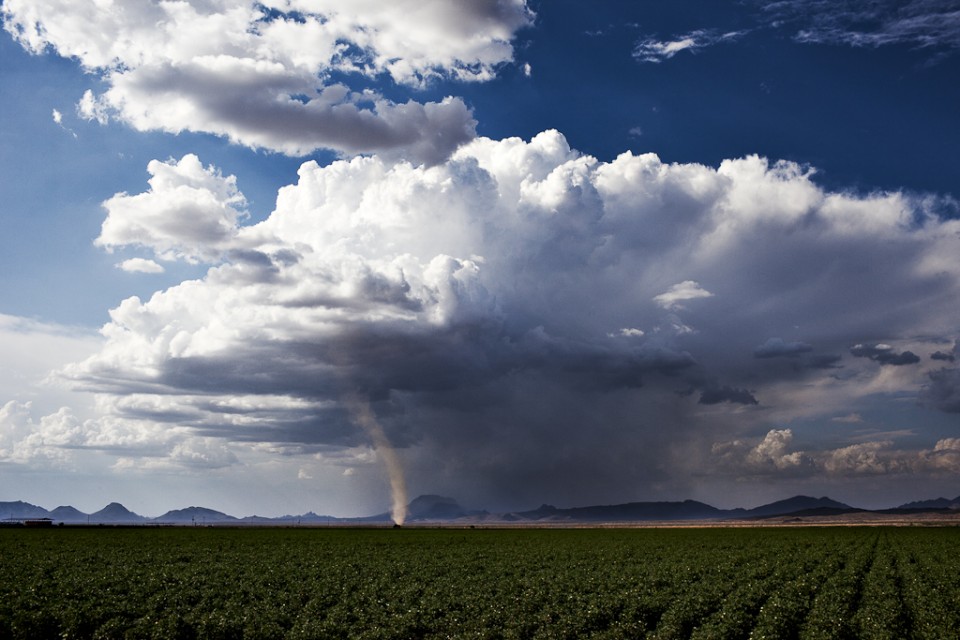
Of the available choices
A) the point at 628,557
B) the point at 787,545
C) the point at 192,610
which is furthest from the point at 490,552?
the point at 192,610

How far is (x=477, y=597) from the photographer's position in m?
39.4

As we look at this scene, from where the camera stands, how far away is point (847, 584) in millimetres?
46000

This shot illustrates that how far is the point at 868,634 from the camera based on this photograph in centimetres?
3048

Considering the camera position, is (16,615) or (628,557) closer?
(16,615)

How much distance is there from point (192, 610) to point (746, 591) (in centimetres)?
3025

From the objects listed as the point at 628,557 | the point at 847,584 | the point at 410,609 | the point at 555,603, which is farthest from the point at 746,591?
the point at 628,557

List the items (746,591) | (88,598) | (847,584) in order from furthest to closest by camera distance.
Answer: (847,584) → (746,591) → (88,598)

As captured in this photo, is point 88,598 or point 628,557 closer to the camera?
point 88,598

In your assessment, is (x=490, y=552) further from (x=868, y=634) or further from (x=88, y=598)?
(x=868, y=634)

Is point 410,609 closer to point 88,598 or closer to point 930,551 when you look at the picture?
point 88,598

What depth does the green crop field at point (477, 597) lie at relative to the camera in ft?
105

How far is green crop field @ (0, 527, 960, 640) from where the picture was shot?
32.0 metres

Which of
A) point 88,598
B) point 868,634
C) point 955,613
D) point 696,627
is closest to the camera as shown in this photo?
point 868,634

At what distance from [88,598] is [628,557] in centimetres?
4607
